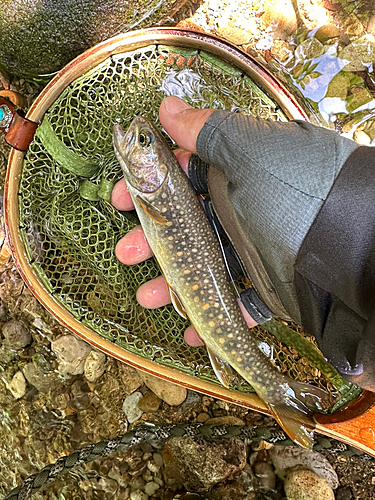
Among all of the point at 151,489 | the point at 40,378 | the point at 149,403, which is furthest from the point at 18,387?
the point at 151,489

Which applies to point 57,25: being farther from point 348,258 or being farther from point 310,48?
point 348,258

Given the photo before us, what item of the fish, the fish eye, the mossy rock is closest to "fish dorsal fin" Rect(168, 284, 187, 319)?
the fish

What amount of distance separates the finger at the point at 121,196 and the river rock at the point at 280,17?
1.70 m

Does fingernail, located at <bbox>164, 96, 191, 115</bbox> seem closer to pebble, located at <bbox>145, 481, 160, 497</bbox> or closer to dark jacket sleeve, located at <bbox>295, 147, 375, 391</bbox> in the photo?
dark jacket sleeve, located at <bbox>295, 147, 375, 391</bbox>

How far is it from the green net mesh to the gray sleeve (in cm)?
67

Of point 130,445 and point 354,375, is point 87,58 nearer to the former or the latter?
point 354,375

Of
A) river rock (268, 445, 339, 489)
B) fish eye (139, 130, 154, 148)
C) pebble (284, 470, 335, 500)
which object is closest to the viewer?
fish eye (139, 130, 154, 148)

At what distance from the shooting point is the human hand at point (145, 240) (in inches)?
70.2

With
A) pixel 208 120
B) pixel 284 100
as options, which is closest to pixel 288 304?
pixel 208 120

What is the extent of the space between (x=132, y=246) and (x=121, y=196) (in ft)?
0.93

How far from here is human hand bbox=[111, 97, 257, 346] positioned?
178 centimetres

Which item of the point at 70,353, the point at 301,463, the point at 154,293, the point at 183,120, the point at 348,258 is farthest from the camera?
the point at 70,353

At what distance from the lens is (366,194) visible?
51.8 inches

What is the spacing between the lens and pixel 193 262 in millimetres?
1992
